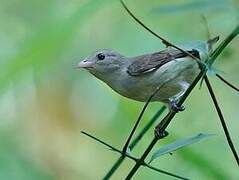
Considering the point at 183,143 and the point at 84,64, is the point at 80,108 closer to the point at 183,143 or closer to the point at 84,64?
the point at 84,64

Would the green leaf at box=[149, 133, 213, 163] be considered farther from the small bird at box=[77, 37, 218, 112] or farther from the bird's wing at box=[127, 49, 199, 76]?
the bird's wing at box=[127, 49, 199, 76]

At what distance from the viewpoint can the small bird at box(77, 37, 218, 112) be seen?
8.15 ft

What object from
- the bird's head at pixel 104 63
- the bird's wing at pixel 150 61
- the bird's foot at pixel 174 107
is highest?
the bird's wing at pixel 150 61

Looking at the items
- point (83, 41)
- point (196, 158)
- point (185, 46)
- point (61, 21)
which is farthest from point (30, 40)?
point (83, 41)

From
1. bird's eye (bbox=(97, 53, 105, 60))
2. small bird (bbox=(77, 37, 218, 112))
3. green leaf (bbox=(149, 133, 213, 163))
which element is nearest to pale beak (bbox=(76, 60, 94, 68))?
small bird (bbox=(77, 37, 218, 112))

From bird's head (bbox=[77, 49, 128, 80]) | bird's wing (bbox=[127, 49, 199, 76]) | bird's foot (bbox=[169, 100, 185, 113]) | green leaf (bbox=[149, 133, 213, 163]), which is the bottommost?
green leaf (bbox=[149, 133, 213, 163])

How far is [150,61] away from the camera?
2.82 metres

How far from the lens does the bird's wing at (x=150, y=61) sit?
2666 millimetres

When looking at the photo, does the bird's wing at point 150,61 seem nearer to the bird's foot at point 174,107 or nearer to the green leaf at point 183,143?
the bird's foot at point 174,107

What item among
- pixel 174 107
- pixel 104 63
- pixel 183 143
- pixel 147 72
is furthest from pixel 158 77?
pixel 183 143

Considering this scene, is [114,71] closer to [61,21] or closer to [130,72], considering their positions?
[130,72]

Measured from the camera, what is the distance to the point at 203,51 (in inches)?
58.1

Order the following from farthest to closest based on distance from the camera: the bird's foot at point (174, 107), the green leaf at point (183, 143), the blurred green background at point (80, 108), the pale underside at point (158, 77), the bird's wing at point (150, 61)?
the blurred green background at point (80, 108)
the bird's wing at point (150, 61)
the pale underside at point (158, 77)
the bird's foot at point (174, 107)
the green leaf at point (183, 143)

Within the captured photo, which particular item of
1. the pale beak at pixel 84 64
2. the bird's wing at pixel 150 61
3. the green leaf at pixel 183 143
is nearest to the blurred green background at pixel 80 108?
the bird's wing at pixel 150 61
